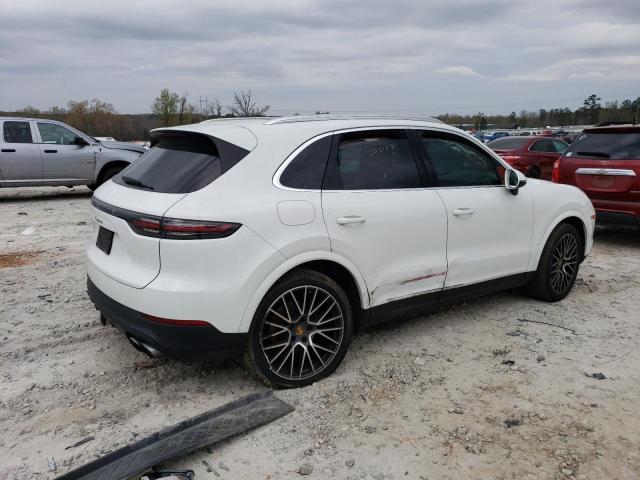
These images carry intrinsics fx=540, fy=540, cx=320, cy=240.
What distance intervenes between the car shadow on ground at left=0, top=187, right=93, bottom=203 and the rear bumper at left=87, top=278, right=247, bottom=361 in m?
10.3

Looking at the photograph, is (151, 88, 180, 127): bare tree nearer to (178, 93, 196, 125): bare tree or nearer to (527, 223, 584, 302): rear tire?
(178, 93, 196, 125): bare tree

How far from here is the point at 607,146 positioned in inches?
297

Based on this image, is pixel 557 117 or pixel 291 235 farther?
pixel 557 117

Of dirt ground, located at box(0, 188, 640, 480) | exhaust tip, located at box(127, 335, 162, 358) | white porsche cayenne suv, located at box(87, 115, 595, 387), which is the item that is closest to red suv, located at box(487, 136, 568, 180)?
dirt ground, located at box(0, 188, 640, 480)

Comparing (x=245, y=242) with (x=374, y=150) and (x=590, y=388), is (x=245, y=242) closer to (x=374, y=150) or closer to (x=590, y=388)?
(x=374, y=150)

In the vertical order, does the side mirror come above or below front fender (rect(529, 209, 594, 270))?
above

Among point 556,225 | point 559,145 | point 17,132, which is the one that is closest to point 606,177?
point 556,225

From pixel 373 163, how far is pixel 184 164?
1297 mm

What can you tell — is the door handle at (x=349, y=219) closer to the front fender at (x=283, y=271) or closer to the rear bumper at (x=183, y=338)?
the front fender at (x=283, y=271)

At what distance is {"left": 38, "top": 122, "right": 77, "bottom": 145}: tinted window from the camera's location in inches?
462

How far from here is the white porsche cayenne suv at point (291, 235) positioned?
2.99m

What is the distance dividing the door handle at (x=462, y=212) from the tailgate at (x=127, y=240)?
6.75ft

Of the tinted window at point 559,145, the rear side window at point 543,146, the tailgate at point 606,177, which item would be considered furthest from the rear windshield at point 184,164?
the tinted window at point 559,145

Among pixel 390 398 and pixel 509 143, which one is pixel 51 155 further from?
pixel 509 143
